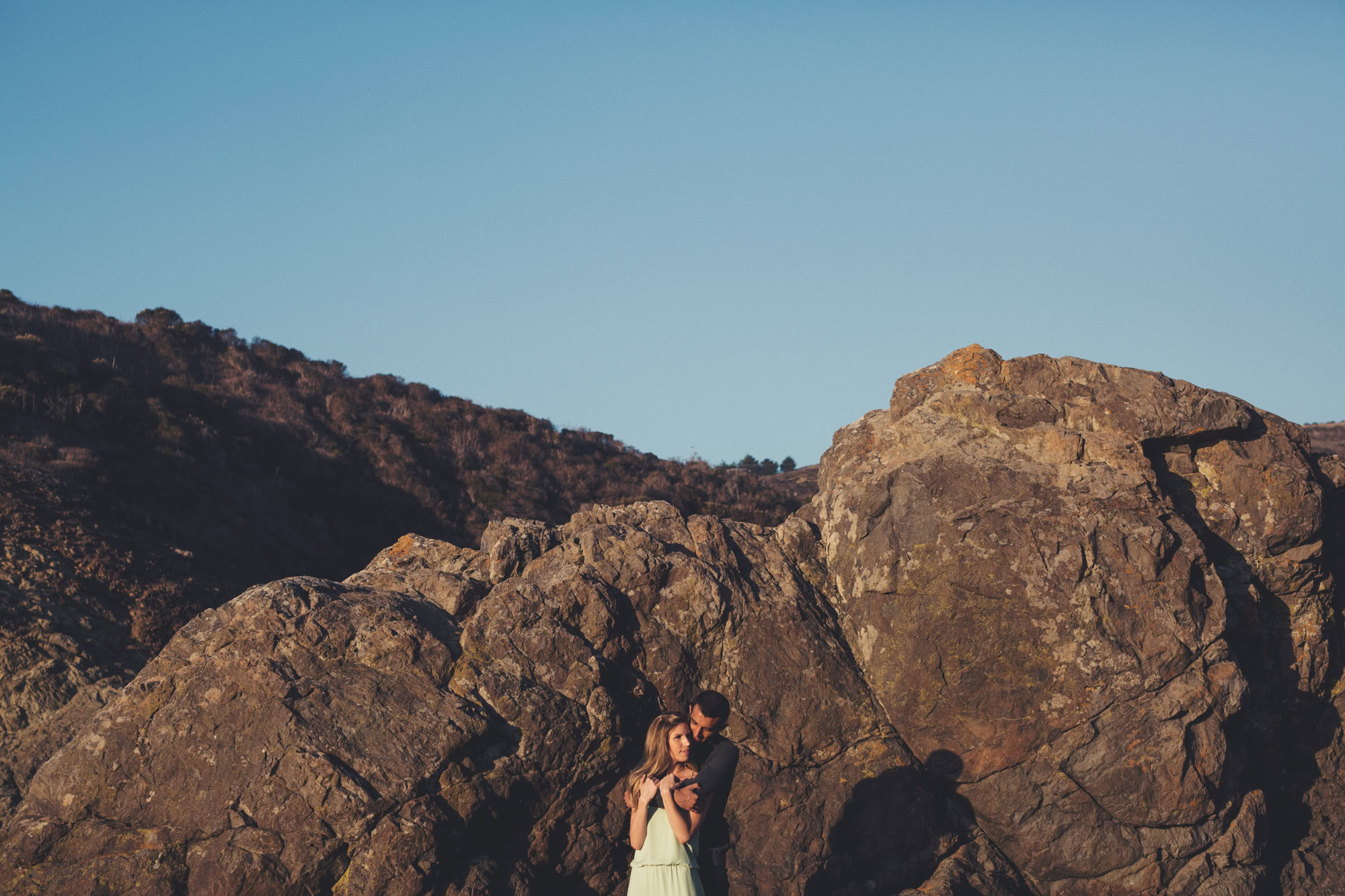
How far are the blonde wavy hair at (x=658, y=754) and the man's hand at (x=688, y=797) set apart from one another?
13 centimetres

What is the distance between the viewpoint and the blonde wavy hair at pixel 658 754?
6.32 meters

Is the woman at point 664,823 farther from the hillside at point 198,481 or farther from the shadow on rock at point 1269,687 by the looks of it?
the shadow on rock at point 1269,687

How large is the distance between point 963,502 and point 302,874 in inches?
236

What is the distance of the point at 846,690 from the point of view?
8367 mm

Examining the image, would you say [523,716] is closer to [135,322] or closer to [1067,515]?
[1067,515]

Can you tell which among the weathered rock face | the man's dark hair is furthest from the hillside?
the weathered rock face

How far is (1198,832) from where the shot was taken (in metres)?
7.98

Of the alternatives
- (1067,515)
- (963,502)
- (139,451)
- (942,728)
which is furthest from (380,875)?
(139,451)

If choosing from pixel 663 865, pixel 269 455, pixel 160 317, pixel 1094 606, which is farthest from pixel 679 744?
pixel 160 317

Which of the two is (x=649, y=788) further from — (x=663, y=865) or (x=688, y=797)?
(x=663, y=865)

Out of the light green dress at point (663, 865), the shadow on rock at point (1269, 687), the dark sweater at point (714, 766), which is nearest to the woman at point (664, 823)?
the light green dress at point (663, 865)

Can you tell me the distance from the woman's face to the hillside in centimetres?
519

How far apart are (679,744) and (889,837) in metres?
2.65

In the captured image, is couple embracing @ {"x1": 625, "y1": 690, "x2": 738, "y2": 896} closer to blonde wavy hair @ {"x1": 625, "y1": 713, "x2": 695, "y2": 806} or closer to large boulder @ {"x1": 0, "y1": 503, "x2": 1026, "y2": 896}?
blonde wavy hair @ {"x1": 625, "y1": 713, "x2": 695, "y2": 806}
